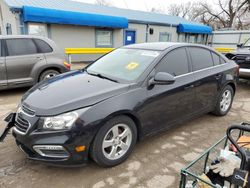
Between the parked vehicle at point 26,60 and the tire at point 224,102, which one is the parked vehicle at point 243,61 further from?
the parked vehicle at point 26,60

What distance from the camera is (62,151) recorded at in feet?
7.31

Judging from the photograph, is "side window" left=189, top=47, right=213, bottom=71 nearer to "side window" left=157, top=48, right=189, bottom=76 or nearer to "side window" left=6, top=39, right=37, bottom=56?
"side window" left=157, top=48, right=189, bottom=76

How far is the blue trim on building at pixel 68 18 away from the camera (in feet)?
32.7

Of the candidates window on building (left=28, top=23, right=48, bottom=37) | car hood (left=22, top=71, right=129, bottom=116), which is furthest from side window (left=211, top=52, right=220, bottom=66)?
window on building (left=28, top=23, right=48, bottom=37)

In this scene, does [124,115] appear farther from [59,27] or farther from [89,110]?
[59,27]

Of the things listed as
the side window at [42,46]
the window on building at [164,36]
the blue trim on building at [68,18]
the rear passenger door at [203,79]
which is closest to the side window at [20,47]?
the side window at [42,46]

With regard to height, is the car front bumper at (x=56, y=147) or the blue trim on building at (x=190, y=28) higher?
the blue trim on building at (x=190, y=28)

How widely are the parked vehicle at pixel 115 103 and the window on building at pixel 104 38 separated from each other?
10.4m

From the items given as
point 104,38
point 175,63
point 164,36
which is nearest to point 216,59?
point 175,63

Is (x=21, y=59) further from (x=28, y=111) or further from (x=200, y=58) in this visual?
(x=200, y=58)

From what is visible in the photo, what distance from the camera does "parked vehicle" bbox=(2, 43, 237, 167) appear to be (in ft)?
7.32

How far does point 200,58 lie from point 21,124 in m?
3.15

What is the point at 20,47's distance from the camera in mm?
5555

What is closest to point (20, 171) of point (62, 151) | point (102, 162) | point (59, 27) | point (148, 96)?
point (62, 151)
